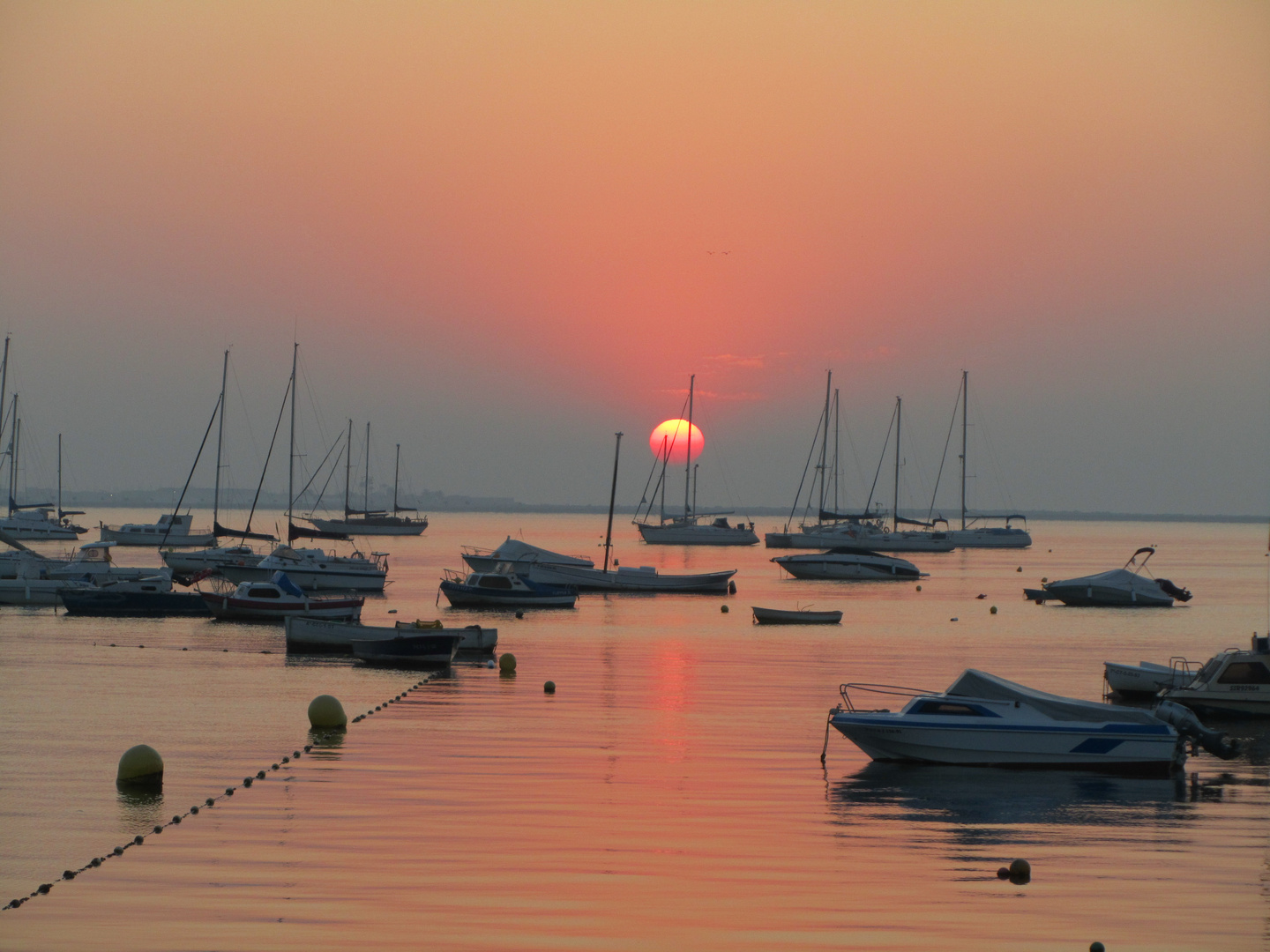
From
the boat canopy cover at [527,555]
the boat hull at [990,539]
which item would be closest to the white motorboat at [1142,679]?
the boat canopy cover at [527,555]

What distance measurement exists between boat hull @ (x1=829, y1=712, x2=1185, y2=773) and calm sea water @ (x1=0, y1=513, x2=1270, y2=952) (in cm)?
47

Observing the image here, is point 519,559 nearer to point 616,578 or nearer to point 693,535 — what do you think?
point 616,578

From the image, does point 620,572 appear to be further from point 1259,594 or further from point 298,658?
point 1259,594

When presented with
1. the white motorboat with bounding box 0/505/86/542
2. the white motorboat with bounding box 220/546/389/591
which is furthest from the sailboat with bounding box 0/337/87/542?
the white motorboat with bounding box 220/546/389/591

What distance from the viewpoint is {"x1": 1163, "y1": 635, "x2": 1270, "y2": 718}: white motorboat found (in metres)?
35.7

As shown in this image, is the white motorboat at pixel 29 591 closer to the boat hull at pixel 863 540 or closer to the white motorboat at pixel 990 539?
the boat hull at pixel 863 540

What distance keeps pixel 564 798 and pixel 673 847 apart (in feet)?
12.3

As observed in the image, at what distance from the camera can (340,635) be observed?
159 feet

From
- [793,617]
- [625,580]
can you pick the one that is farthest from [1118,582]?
[625,580]

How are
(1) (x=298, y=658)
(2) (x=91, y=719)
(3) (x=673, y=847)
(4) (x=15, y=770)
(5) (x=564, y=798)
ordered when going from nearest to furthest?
(3) (x=673, y=847), (5) (x=564, y=798), (4) (x=15, y=770), (2) (x=91, y=719), (1) (x=298, y=658)

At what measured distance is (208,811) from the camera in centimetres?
2200

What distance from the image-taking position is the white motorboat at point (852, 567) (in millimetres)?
113562

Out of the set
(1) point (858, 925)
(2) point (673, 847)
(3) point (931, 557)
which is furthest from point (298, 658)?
(3) point (931, 557)

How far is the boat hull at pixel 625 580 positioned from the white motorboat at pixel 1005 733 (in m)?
52.9
